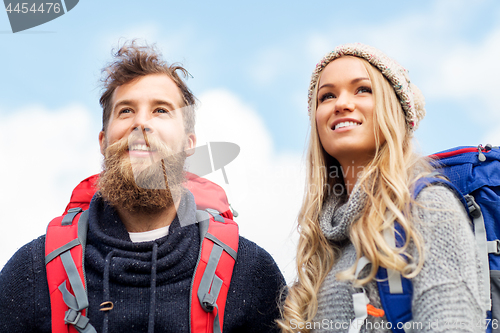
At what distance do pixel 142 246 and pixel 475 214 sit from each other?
2.33 meters

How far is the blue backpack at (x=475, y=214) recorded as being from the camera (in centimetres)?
204

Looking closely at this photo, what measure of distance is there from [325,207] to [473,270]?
1095 mm

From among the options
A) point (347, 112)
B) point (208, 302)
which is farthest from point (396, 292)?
point (208, 302)

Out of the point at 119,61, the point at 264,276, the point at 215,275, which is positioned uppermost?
the point at 119,61

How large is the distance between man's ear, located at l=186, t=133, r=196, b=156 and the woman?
137 centimetres

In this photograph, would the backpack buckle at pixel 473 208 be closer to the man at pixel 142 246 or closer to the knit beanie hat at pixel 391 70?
the knit beanie hat at pixel 391 70

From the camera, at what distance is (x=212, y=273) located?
114 inches

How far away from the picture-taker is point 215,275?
2924mm

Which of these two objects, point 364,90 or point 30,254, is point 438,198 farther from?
point 30,254

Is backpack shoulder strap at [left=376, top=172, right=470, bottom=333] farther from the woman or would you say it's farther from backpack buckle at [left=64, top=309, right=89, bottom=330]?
backpack buckle at [left=64, top=309, right=89, bottom=330]

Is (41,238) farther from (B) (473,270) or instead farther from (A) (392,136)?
(B) (473,270)

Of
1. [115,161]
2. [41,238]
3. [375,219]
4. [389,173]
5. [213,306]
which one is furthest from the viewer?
[115,161]

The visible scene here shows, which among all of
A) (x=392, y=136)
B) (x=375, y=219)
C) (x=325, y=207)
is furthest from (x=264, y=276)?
(x=392, y=136)

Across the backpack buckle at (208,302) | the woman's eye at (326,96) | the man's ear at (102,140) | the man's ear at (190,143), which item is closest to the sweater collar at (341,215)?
the woman's eye at (326,96)
